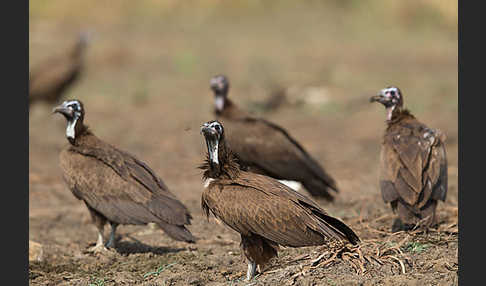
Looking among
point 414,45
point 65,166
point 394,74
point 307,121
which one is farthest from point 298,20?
point 65,166

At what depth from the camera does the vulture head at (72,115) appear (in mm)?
8594

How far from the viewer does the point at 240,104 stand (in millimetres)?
17578

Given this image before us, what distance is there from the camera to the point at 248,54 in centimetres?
2253

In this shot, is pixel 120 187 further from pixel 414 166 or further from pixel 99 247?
pixel 414 166

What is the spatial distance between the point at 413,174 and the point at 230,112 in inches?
135

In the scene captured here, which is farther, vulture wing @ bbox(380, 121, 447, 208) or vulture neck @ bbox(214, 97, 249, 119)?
vulture neck @ bbox(214, 97, 249, 119)

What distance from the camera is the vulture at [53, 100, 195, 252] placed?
7773mm

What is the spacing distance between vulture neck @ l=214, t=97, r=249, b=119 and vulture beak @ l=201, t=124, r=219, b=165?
3551 millimetres

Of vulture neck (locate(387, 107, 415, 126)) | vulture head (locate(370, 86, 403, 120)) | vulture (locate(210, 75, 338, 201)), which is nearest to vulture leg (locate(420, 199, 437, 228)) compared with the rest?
vulture neck (locate(387, 107, 415, 126))

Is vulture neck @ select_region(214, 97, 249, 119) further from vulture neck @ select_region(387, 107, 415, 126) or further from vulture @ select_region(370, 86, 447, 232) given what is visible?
vulture @ select_region(370, 86, 447, 232)

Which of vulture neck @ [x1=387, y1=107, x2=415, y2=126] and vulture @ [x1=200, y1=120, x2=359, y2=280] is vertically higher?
vulture neck @ [x1=387, y1=107, x2=415, y2=126]

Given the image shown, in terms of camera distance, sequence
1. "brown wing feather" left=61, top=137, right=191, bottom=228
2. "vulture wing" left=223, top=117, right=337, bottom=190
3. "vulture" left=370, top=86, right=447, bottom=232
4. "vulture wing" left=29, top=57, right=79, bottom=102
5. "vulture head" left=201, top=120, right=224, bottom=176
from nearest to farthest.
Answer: "vulture head" left=201, top=120, right=224, bottom=176 → "vulture" left=370, top=86, right=447, bottom=232 → "brown wing feather" left=61, top=137, right=191, bottom=228 → "vulture wing" left=223, top=117, right=337, bottom=190 → "vulture wing" left=29, top=57, right=79, bottom=102

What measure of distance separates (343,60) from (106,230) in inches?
544

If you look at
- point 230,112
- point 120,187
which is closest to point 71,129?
point 120,187
